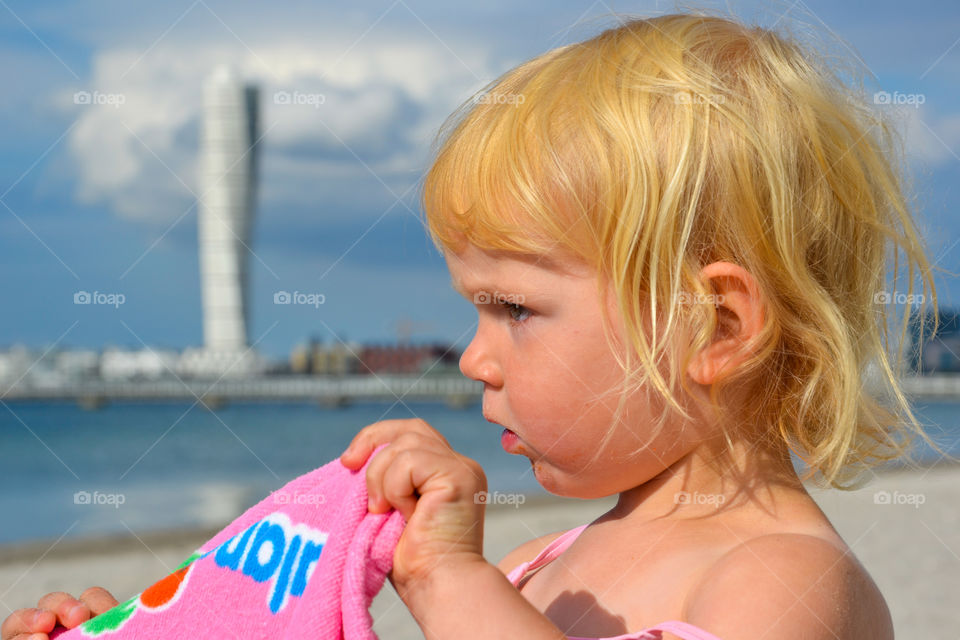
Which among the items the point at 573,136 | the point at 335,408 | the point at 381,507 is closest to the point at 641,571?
the point at 381,507

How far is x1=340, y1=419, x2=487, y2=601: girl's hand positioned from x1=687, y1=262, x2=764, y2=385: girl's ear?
366 mm

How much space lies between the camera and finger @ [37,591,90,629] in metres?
1.46

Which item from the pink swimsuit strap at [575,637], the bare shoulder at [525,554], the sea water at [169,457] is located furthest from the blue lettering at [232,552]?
the sea water at [169,457]

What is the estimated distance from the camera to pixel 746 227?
124 cm

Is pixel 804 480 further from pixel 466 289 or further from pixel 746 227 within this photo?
pixel 466 289

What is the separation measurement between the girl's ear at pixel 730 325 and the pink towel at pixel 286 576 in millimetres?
468

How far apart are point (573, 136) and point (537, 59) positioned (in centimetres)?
33

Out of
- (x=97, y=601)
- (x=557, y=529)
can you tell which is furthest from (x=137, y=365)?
(x=97, y=601)

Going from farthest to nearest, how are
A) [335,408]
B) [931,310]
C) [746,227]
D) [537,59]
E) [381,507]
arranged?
[335,408] < [931,310] < [537,59] < [746,227] < [381,507]

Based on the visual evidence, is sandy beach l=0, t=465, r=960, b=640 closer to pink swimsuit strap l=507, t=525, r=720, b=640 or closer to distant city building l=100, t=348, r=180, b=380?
pink swimsuit strap l=507, t=525, r=720, b=640

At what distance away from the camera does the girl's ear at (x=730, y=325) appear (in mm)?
1249

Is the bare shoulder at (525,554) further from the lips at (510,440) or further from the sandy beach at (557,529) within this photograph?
the sandy beach at (557,529)

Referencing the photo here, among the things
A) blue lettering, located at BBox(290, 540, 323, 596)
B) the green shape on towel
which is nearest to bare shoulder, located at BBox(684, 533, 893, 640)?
blue lettering, located at BBox(290, 540, 323, 596)

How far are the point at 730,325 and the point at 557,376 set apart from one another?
0.25 m
